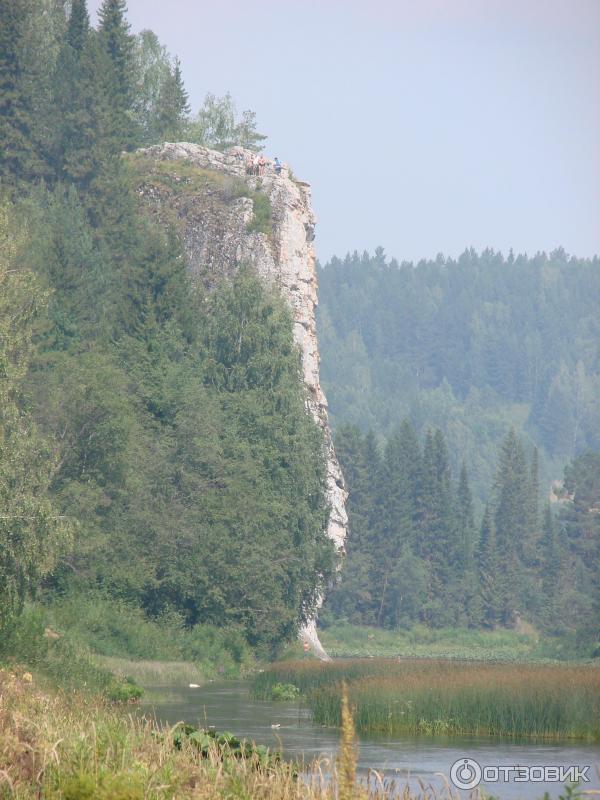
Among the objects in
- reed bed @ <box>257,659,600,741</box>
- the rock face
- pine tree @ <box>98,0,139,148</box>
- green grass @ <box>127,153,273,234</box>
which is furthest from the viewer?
pine tree @ <box>98,0,139,148</box>

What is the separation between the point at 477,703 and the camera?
29641 millimetres

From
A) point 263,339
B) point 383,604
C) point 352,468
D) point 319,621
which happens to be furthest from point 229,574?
point 352,468

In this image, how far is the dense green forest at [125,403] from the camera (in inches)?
1820

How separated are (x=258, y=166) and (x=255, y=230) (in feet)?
22.0

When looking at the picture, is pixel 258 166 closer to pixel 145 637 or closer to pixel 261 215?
pixel 261 215

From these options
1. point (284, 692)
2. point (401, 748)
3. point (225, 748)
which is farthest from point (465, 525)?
point (225, 748)

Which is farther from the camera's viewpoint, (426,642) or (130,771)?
(426,642)

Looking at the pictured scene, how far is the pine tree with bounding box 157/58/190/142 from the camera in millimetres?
97562

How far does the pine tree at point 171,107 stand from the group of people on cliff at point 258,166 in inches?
598

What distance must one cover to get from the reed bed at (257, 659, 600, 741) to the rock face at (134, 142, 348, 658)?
42483mm

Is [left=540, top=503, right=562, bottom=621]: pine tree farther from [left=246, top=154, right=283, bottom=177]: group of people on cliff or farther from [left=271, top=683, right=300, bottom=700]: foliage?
[left=271, top=683, right=300, bottom=700]: foliage

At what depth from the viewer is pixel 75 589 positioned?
5038 centimetres

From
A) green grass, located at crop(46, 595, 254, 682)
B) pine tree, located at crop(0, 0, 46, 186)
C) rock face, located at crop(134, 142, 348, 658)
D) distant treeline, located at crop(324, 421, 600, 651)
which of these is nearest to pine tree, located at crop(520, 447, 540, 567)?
distant treeline, located at crop(324, 421, 600, 651)

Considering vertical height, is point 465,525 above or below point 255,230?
below
